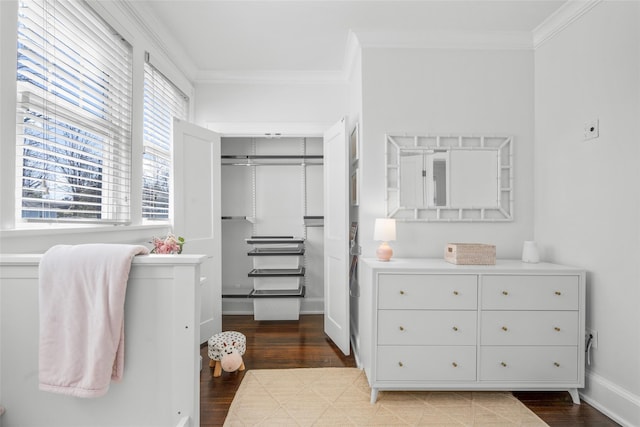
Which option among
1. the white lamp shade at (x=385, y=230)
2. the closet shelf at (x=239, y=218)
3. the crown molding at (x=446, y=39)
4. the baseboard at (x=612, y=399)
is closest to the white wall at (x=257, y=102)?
the crown molding at (x=446, y=39)

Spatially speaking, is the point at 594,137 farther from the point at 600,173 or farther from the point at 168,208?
the point at 168,208

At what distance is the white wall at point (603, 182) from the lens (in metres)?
1.96

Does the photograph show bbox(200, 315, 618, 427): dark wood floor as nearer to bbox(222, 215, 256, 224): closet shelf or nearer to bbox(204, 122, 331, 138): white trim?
bbox(222, 215, 256, 224): closet shelf

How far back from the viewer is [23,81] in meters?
1.55

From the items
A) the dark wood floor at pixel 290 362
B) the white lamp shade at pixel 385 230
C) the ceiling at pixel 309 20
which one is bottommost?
the dark wood floor at pixel 290 362

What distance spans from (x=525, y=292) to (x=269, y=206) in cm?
289

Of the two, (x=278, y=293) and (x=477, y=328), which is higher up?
(x=477, y=328)

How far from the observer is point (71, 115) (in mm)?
1860

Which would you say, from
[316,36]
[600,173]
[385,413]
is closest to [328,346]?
[385,413]

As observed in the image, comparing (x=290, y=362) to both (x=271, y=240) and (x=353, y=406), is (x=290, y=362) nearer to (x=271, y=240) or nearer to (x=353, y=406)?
(x=353, y=406)

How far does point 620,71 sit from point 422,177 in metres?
1.34

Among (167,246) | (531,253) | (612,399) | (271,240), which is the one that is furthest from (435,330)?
(271,240)

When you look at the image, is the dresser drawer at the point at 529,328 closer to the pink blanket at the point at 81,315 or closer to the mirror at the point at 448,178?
the mirror at the point at 448,178

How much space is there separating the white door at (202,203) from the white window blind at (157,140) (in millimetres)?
139
